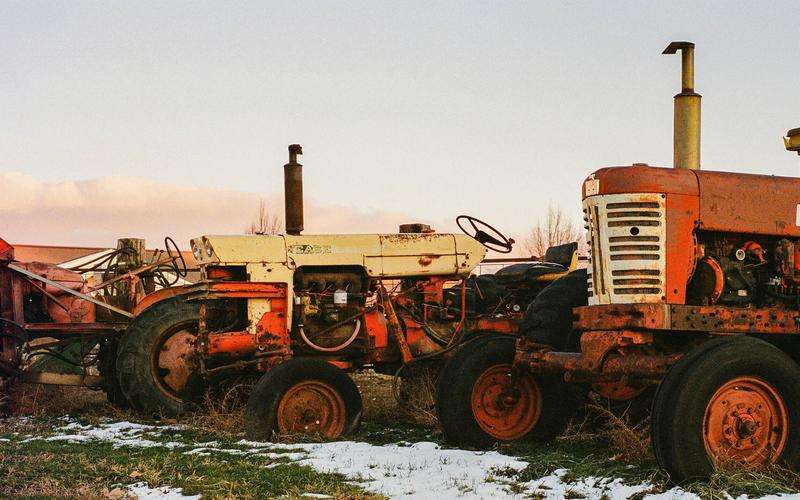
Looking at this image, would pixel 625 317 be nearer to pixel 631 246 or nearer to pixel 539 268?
pixel 631 246

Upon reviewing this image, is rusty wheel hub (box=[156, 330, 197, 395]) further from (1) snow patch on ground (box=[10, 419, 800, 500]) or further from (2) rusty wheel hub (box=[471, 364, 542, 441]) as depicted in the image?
(2) rusty wheel hub (box=[471, 364, 542, 441])

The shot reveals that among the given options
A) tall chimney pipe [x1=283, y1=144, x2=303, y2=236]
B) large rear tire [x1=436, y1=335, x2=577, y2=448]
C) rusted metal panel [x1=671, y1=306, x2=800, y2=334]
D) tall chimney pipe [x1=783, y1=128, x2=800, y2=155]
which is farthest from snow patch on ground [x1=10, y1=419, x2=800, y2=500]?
tall chimney pipe [x1=283, y1=144, x2=303, y2=236]

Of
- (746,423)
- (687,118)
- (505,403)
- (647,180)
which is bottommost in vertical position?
(505,403)

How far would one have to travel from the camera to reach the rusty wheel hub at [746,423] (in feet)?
17.9

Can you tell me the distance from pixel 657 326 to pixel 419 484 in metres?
1.68

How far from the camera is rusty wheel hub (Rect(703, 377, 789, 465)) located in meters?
5.45

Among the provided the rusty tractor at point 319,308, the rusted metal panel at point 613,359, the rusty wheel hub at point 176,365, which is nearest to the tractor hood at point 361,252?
the rusty tractor at point 319,308

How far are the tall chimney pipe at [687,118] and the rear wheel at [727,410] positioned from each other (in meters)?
5.69

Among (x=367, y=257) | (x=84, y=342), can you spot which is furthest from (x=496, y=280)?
(x=84, y=342)

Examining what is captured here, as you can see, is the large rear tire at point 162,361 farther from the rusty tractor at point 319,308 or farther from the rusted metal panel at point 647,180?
the rusted metal panel at point 647,180

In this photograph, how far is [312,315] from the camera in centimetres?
885

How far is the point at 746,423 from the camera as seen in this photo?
5.50 metres

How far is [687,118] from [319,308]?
16.7 feet

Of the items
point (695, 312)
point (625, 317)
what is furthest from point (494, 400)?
point (695, 312)
